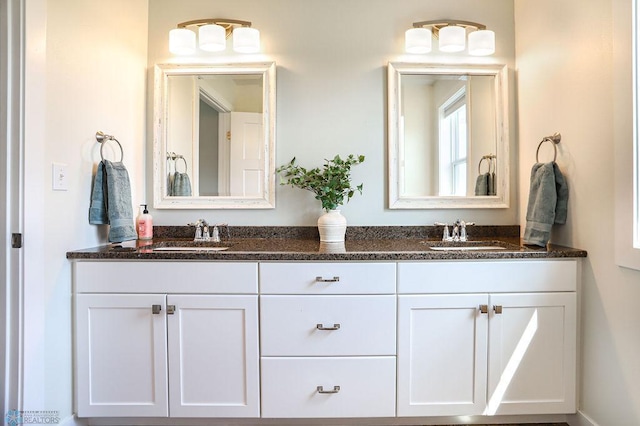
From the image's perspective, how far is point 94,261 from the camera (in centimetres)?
148

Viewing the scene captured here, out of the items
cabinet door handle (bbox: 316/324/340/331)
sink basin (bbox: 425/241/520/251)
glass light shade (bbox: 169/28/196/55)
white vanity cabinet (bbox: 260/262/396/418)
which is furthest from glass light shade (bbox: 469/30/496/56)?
cabinet door handle (bbox: 316/324/340/331)

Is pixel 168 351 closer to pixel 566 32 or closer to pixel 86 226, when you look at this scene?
pixel 86 226

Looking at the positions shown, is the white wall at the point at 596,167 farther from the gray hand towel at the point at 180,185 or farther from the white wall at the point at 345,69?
the gray hand towel at the point at 180,185

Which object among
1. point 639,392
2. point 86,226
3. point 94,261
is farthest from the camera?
point 86,226

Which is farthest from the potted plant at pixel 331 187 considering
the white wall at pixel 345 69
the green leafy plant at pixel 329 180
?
the white wall at pixel 345 69

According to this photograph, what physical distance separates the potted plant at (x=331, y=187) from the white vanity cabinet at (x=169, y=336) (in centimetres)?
52

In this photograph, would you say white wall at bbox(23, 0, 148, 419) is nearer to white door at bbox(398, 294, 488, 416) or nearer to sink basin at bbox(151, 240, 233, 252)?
sink basin at bbox(151, 240, 233, 252)

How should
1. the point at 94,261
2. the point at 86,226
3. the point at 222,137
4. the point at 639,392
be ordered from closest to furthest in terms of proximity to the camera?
1. the point at 639,392
2. the point at 94,261
3. the point at 86,226
4. the point at 222,137

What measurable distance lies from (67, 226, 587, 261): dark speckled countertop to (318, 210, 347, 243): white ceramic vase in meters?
0.07

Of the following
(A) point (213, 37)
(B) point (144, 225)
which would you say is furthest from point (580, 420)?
(A) point (213, 37)

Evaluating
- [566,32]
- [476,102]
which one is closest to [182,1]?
[476,102]

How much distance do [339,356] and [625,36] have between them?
1.70 m

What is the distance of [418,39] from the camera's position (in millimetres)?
1930

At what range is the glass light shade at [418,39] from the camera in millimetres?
1929
